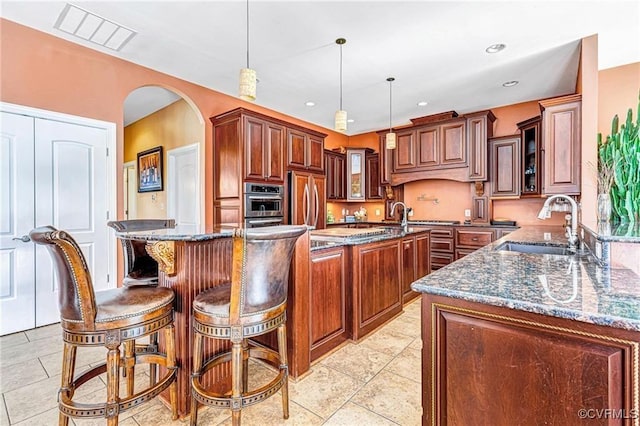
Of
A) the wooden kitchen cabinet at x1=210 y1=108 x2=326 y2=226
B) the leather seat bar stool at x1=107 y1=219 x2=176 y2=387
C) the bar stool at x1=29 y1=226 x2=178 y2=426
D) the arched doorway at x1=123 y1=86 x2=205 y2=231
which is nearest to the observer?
the bar stool at x1=29 y1=226 x2=178 y2=426

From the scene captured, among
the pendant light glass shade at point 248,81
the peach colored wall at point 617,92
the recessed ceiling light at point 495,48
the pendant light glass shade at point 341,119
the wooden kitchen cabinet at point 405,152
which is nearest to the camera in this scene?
the pendant light glass shade at point 248,81

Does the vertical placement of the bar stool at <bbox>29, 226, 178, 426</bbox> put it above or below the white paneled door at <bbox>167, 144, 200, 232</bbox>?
below

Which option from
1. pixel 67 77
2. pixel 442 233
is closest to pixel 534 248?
pixel 442 233

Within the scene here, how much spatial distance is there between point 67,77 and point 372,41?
325 centimetres

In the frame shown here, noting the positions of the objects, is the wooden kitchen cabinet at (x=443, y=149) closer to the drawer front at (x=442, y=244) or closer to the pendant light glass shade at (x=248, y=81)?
the drawer front at (x=442, y=244)

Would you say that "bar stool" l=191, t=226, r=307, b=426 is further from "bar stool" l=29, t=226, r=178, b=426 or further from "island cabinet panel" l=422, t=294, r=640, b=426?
"island cabinet panel" l=422, t=294, r=640, b=426

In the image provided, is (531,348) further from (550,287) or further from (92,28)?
(92,28)

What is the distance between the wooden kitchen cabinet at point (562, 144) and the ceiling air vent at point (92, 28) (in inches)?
185

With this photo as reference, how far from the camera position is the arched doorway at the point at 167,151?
14.6 ft

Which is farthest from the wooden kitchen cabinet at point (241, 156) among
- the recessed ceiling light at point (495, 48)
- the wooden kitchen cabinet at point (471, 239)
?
the wooden kitchen cabinet at point (471, 239)

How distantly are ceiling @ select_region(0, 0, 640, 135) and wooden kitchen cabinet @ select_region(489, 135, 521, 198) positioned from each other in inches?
29.4

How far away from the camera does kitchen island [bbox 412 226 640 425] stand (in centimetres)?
84

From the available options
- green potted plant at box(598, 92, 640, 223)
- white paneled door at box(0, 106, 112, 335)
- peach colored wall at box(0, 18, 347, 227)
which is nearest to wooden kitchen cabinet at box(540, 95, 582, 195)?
green potted plant at box(598, 92, 640, 223)

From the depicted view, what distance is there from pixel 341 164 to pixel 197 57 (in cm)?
368
